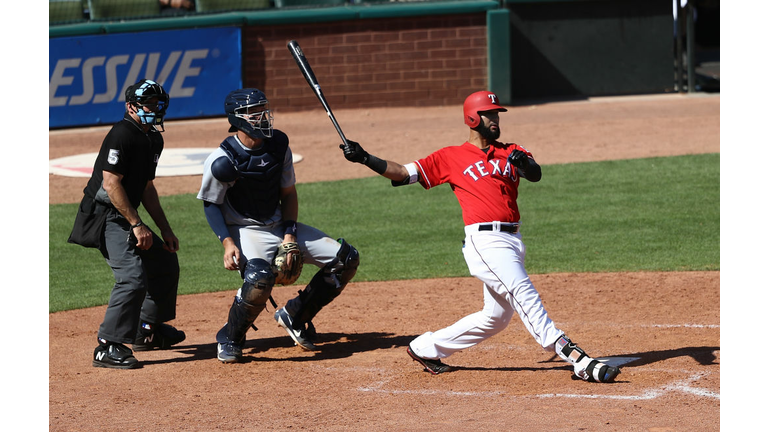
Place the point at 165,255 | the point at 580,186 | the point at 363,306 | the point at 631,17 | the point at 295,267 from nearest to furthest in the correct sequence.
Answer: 1. the point at 295,267
2. the point at 165,255
3. the point at 363,306
4. the point at 580,186
5. the point at 631,17

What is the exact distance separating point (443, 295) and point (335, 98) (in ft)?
34.7

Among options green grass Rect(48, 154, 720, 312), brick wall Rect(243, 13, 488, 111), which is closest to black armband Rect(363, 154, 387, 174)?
green grass Rect(48, 154, 720, 312)

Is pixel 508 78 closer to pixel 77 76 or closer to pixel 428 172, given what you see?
pixel 77 76

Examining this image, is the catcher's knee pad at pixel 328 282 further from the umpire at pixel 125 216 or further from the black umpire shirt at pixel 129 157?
the black umpire shirt at pixel 129 157

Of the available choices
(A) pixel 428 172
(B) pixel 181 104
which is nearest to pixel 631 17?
(B) pixel 181 104

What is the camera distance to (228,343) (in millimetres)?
5848

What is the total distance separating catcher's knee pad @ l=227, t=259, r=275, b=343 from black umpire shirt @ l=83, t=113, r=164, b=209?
2.91 ft

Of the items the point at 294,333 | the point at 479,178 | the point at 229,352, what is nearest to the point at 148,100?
the point at 229,352

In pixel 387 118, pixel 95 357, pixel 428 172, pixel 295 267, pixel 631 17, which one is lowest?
pixel 95 357

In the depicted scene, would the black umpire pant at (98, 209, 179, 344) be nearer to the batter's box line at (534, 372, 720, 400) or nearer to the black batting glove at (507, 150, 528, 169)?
the black batting glove at (507, 150, 528, 169)

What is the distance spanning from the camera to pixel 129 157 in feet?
18.7

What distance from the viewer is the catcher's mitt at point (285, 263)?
18.7 feet

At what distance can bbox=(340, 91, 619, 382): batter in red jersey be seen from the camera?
5.04 meters

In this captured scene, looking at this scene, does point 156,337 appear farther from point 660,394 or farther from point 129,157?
point 660,394
